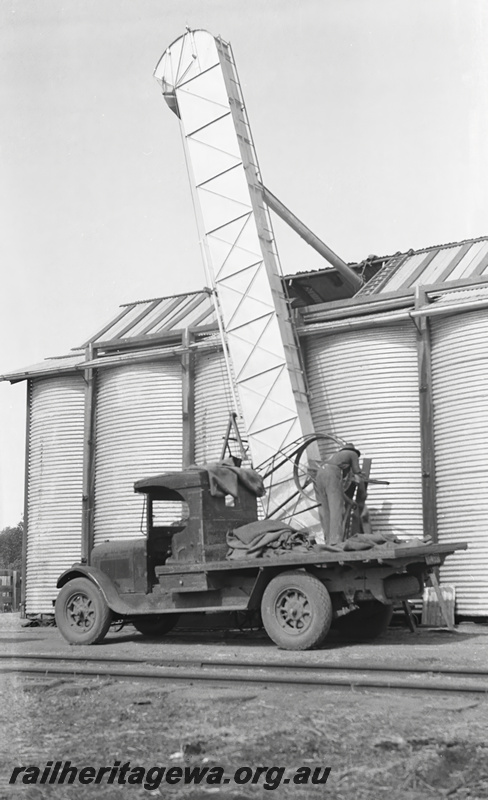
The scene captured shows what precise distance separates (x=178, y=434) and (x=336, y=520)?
7080 mm

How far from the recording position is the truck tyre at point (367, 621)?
13508mm

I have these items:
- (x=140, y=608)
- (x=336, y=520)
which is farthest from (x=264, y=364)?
(x=140, y=608)

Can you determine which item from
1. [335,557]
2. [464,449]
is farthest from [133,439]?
[335,557]

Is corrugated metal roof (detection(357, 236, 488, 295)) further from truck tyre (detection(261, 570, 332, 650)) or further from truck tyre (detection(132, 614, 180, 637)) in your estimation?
truck tyre (detection(132, 614, 180, 637))

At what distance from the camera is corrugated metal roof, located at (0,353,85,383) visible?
21375 mm

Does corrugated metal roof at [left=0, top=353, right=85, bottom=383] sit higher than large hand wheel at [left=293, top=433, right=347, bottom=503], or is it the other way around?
corrugated metal roof at [left=0, top=353, right=85, bottom=383]

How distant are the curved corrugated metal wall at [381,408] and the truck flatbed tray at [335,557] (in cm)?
399

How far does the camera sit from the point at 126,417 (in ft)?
66.8

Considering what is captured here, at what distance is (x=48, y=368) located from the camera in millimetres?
21578

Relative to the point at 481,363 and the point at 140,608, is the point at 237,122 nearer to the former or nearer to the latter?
the point at 481,363

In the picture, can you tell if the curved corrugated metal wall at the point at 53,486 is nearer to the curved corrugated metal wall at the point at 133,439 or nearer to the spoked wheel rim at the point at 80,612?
the curved corrugated metal wall at the point at 133,439

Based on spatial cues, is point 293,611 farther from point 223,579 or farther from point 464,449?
point 464,449

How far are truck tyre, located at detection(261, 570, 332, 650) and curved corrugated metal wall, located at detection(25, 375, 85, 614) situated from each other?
9.75 m

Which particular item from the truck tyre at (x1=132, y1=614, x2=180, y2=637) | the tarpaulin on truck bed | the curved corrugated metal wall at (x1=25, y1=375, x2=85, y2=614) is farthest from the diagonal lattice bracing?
the curved corrugated metal wall at (x1=25, y1=375, x2=85, y2=614)
